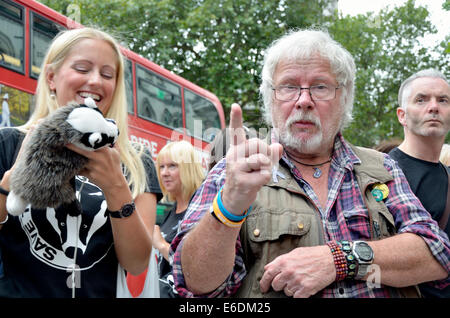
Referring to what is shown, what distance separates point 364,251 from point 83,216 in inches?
44.0

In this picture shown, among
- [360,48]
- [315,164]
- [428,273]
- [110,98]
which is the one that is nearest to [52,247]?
[110,98]

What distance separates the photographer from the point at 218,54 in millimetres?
12203

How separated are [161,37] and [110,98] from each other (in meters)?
10.3

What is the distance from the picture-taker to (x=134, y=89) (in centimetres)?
855

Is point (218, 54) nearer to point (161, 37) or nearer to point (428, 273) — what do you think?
point (161, 37)

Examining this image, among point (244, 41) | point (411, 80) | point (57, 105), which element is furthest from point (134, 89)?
point (57, 105)

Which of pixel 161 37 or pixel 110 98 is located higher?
pixel 161 37

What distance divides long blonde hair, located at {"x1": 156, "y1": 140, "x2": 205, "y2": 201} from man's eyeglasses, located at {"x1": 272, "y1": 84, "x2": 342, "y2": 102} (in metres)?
1.69

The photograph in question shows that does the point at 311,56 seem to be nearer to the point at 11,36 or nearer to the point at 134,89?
the point at 11,36

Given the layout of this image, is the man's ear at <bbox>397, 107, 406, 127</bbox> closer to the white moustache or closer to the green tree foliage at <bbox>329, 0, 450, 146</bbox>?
the white moustache

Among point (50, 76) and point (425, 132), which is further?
point (425, 132)

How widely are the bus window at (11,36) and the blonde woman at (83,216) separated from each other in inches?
195

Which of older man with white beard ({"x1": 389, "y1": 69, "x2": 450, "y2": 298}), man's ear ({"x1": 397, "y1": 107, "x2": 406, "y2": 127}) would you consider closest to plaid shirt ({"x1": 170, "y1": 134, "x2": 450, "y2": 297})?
older man with white beard ({"x1": 389, "y1": 69, "x2": 450, "y2": 298})

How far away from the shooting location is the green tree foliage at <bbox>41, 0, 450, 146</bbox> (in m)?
11.4
